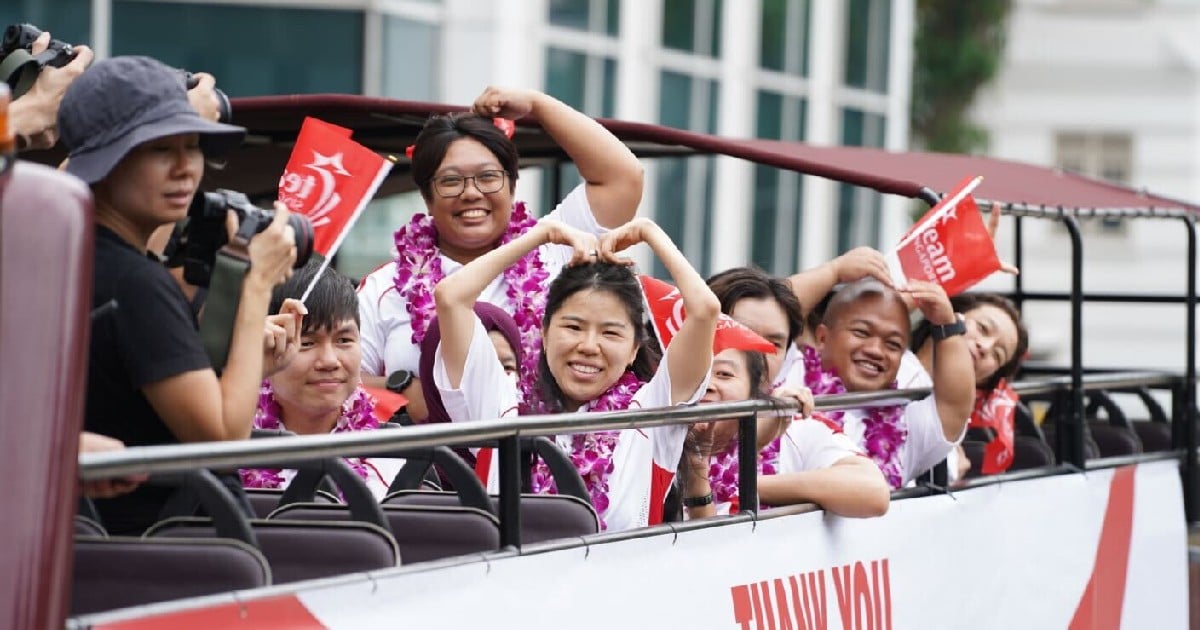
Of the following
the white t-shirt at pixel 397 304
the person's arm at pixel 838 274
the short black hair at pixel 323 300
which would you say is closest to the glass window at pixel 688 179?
the person's arm at pixel 838 274

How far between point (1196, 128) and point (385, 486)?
99.7 feet

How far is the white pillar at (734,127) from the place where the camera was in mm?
21891

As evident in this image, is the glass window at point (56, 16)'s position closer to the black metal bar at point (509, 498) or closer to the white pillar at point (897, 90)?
the black metal bar at point (509, 498)

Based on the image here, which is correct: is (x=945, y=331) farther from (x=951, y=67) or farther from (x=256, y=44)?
(x=951, y=67)

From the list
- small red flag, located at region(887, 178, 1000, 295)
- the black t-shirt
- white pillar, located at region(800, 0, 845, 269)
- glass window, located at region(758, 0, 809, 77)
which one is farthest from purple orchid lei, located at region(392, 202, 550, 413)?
white pillar, located at region(800, 0, 845, 269)

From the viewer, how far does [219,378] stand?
11.5ft

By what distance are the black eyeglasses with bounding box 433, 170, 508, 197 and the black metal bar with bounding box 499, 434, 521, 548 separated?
1.68 m

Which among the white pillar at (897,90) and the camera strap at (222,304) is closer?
the camera strap at (222,304)

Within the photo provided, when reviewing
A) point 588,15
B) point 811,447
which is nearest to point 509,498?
point 811,447

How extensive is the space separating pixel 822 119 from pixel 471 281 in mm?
20457

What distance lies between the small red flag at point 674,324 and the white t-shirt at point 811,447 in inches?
18.9

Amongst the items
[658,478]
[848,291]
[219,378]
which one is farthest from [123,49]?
[219,378]

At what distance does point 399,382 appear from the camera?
219 inches

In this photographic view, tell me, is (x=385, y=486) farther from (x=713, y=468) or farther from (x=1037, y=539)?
(x=1037, y=539)
